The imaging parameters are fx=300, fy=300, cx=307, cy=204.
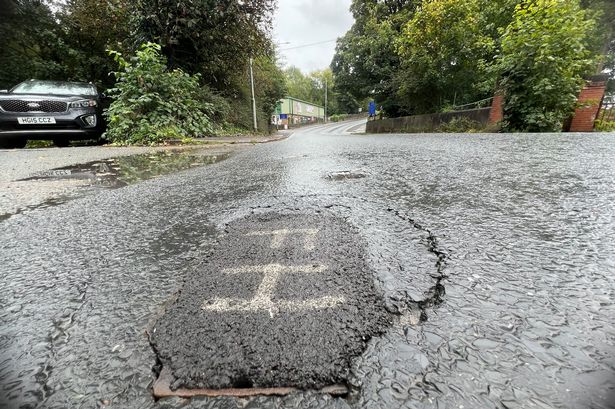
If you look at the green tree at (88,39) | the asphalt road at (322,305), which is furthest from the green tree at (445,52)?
the asphalt road at (322,305)

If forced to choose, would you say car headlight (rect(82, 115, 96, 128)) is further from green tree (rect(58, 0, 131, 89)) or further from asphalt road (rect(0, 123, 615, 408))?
asphalt road (rect(0, 123, 615, 408))

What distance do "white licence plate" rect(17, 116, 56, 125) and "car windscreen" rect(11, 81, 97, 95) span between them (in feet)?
2.36

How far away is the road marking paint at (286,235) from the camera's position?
1.02 metres

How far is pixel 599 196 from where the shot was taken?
59.1 inches

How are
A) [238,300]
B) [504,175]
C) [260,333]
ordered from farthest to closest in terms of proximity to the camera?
[504,175] → [238,300] → [260,333]

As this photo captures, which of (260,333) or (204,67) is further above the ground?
(204,67)

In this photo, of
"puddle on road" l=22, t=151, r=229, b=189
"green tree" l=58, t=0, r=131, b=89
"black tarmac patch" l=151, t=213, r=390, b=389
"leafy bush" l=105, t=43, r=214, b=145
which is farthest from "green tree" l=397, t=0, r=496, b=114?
A: "black tarmac patch" l=151, t=213, r=390, b=389

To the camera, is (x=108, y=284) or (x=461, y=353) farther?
(x=108, y=284)

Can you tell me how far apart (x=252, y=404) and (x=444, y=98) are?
55.7 ft

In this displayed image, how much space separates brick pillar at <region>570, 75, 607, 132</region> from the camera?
7224 millimetres

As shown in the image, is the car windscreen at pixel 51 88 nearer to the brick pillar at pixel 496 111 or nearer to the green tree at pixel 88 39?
the green tree at pixel 88 39

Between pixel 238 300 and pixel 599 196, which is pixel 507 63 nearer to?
pixel 599 196

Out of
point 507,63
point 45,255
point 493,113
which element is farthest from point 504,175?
point 493,113

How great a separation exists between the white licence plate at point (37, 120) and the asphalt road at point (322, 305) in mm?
5513
